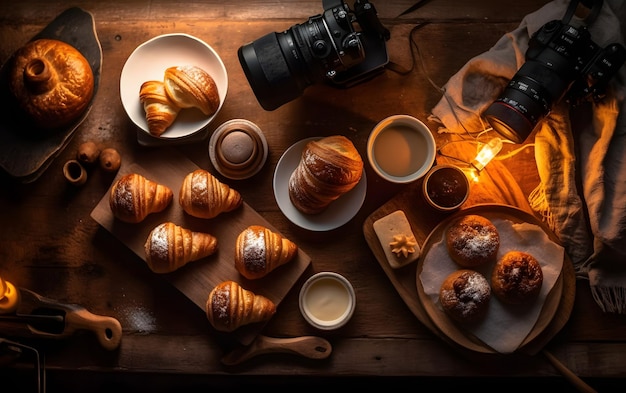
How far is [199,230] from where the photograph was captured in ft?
6.81

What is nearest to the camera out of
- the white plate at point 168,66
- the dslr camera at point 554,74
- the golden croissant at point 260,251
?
the dslr camera at point 554,74

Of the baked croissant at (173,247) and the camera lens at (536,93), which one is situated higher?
the camera lens at (536,93)

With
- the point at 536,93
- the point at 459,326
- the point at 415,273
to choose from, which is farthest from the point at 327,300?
the point at 536,93

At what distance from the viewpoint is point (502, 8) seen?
218 centimetres

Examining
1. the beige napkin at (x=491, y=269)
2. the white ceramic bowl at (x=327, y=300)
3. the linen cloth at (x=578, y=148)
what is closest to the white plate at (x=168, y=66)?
the white ceramic bowl at (x=327, y=300)

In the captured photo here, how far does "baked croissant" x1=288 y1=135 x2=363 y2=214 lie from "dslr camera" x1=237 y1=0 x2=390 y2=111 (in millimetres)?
208

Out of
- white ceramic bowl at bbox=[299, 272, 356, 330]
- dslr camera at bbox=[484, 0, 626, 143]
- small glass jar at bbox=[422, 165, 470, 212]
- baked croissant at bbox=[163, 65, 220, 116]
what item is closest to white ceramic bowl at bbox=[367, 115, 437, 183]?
small glass jar at bbox=[422, 165, 470, 212]

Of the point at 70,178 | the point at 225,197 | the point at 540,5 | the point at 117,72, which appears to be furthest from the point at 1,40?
the point at 540,5

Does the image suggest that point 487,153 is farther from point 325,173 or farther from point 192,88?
point 192,88

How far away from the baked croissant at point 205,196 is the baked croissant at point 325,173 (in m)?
0.22

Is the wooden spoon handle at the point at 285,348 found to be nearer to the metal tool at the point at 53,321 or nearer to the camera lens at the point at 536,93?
the metal tool at the point at 53,321

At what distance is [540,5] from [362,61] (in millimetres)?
797

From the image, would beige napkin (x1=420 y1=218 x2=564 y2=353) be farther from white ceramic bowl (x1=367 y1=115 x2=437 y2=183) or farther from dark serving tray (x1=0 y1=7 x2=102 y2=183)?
dark serving tray (x1=0 y1=7 x2=102 y2=183)

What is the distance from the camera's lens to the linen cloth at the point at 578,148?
1931 mm
